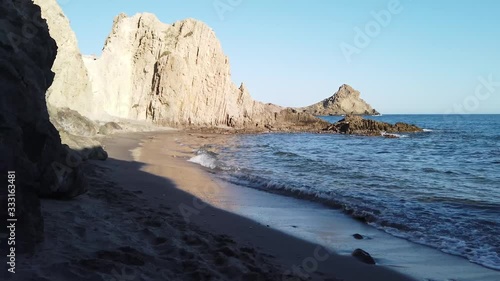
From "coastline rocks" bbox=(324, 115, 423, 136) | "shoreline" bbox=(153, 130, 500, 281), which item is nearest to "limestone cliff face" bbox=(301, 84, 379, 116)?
"coastline rocks" bbox=(324, 115, 423, 136)

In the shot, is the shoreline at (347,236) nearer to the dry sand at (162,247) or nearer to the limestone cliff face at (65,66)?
the dry sand at (162,247)

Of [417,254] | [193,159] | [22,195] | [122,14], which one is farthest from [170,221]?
[122,14]

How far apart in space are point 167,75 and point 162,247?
44.0m

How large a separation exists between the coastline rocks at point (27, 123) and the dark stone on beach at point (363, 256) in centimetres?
452

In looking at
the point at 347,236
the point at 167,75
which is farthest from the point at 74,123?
the point at 167,75

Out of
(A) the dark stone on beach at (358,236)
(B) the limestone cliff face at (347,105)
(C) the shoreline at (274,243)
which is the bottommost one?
(C) the shoreline at (274,243)

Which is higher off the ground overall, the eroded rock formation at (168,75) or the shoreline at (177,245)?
the eroded rock formation at (168,75)

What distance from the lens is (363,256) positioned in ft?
19.6

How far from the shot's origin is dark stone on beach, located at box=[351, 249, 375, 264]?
588cm

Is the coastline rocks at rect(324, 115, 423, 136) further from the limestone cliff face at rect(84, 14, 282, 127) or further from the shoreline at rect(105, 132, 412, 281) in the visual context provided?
the shoreline at rect(105, 132, 412, 281)

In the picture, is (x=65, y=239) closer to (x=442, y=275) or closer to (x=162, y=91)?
(x=442, y=275)

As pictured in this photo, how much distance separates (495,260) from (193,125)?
43438mm

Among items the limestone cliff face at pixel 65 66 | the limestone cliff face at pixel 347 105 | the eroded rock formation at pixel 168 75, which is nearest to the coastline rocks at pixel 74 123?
the limestone cliff face at pixel 65 66

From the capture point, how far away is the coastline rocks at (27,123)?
3.54 m
